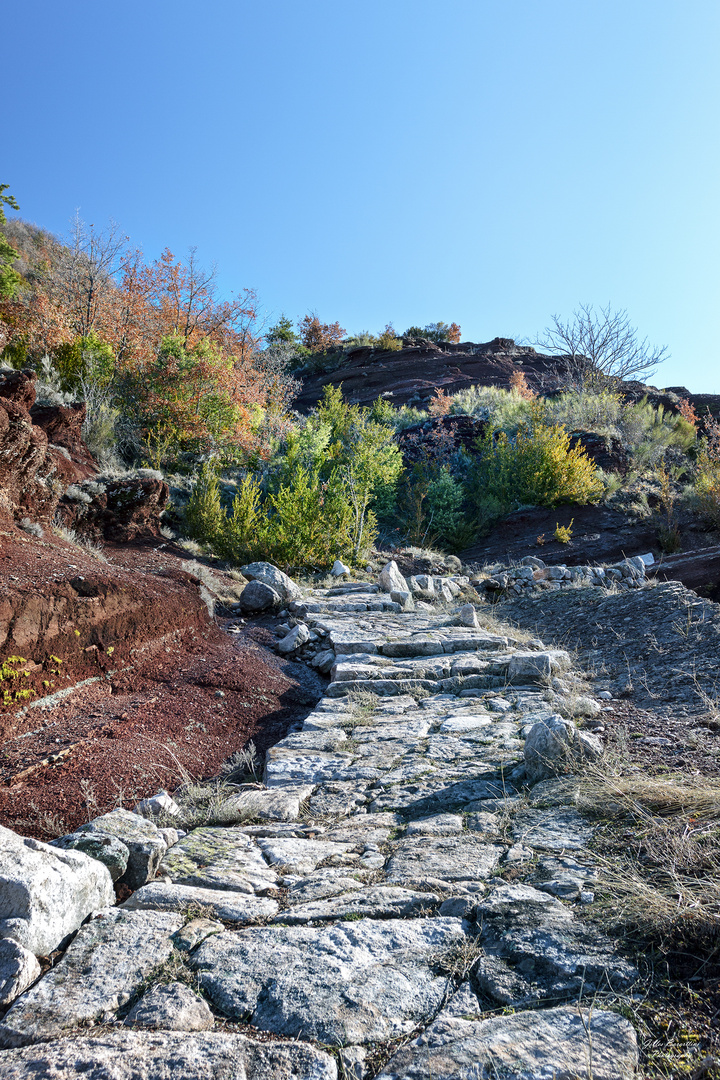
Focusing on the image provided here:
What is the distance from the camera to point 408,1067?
1.37 m

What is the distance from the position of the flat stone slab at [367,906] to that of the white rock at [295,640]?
4.07 m

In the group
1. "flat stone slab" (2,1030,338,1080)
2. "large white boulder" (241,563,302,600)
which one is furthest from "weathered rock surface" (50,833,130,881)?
"large white boulder" (241,563,302,600)

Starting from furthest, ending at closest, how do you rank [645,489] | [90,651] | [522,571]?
[645,489], [522,571], [90,651]

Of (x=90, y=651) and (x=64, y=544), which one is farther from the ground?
(x=64, y=544)

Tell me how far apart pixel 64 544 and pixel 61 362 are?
23.3 feet

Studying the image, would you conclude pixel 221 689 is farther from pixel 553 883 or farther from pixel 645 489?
pixel 645 489

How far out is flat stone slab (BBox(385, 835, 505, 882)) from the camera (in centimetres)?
222

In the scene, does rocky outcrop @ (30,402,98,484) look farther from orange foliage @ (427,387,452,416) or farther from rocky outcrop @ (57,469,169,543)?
orange foliage @ (427,387,452,416)

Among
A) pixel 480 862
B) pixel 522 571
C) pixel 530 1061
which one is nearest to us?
pixel 530 1061

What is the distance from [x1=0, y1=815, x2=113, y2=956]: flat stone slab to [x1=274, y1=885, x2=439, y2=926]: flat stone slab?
0.65 m

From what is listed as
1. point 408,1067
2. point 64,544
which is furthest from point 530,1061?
point 64,544

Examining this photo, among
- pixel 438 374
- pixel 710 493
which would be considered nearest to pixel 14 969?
pixel 710 493

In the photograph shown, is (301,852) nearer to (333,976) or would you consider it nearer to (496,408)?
(333,976)

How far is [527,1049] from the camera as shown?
136cm
